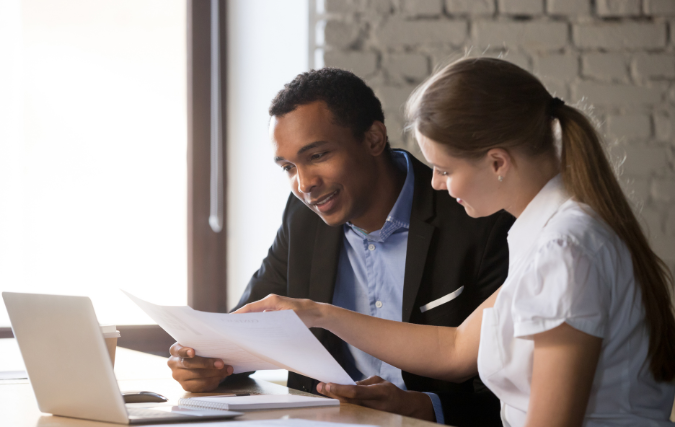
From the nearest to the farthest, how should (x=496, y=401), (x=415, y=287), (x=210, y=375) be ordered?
(x=210, y=375), (x=496, y=401), (x=415, y=287)

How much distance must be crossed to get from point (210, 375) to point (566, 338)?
1.90 feet

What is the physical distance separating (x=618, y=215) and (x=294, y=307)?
19.7 inches

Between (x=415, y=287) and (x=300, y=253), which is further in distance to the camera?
(x=300, y=253)

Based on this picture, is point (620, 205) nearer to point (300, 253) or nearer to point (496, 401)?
point (496, 401)

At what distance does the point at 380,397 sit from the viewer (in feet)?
3.25

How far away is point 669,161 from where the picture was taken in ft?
6.54

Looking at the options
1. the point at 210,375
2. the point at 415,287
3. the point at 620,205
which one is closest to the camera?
the point at 620,205

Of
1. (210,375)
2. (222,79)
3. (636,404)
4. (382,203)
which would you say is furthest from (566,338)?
(222,79)

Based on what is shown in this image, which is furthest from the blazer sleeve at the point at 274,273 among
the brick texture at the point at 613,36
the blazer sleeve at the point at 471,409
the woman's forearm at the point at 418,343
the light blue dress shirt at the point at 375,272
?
the brick texture at the point at 613,36

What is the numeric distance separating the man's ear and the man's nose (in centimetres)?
17

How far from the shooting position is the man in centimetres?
136

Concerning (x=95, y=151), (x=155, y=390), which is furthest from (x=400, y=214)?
(x=95, y=151)

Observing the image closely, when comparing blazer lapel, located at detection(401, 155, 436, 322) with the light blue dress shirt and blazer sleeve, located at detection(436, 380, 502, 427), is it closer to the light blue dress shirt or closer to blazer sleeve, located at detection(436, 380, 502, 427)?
the light blue dress shirt

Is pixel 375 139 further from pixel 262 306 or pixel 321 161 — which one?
pixel 262 306
